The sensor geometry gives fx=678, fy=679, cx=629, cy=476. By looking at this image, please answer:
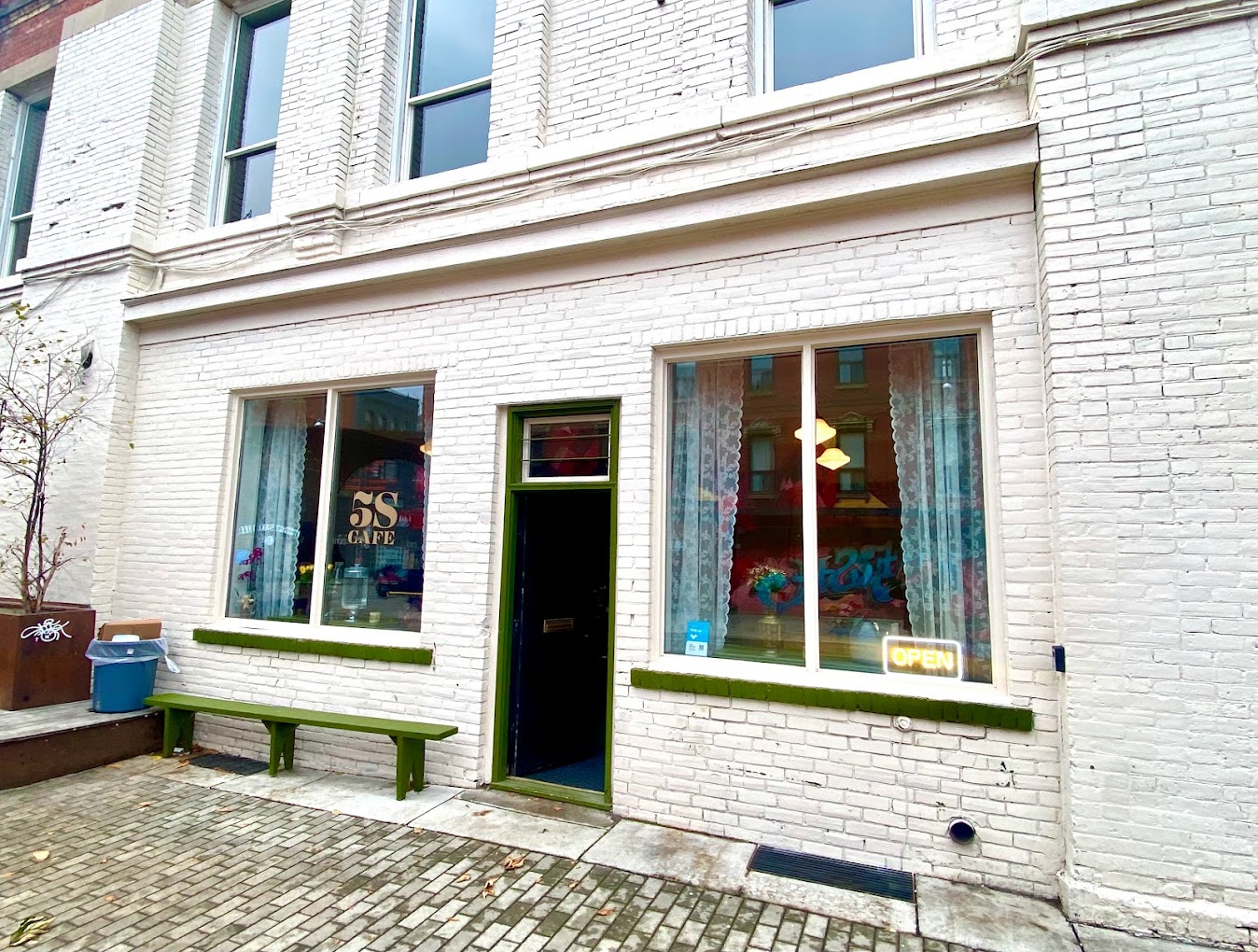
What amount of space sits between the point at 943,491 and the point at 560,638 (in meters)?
3.32

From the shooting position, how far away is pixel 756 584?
474 centimetres

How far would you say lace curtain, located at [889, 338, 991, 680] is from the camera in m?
4.20

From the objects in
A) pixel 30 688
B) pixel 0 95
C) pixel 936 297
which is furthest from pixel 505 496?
pixel 0 95

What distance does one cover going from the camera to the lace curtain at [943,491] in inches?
165

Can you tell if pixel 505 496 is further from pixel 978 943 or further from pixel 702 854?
pixel 978 943

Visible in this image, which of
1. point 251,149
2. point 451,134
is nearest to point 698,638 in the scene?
point 451,134

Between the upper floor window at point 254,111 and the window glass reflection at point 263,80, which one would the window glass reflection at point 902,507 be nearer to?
the upper floor window at point 254,111

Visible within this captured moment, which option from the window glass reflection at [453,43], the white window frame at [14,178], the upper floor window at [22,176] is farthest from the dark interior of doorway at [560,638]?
the upper floor window at [22,176]

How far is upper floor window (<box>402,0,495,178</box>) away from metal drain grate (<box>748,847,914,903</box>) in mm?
6124

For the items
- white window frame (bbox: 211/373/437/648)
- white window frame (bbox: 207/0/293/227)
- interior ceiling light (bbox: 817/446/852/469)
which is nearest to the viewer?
interior ceiling light (bbox: 817/446/852/469)

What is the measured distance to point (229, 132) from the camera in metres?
7.75

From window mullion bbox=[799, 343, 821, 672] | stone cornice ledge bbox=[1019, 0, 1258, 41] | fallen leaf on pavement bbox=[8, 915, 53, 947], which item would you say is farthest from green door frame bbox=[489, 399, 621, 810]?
stone cornice ledge bbox=[1019, 0, 1258, 41]

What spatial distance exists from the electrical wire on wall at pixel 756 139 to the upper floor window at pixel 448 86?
0.91 m

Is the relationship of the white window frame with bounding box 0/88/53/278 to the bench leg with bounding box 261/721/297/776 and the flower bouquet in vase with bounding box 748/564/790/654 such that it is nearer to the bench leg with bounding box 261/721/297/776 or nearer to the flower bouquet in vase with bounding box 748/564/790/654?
the bench leg with bounding box 261/721/297/776
